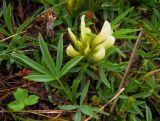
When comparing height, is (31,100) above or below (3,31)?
below

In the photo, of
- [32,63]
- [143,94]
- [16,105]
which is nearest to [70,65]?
[32,63]

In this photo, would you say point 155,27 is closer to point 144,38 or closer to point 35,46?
point 144,38

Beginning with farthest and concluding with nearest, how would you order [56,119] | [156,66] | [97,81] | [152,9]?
1. [152,9]
2. [156,66]
3. [97,81]
4. [56,119]

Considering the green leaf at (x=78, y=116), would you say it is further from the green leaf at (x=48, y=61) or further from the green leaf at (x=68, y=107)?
the green leaf at (x=48, y=61)

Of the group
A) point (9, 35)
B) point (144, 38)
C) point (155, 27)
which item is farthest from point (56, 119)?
point (155, 27)

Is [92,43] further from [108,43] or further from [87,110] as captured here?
[87,110]

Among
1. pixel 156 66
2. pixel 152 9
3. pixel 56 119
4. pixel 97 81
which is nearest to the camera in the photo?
pixel 56 119
